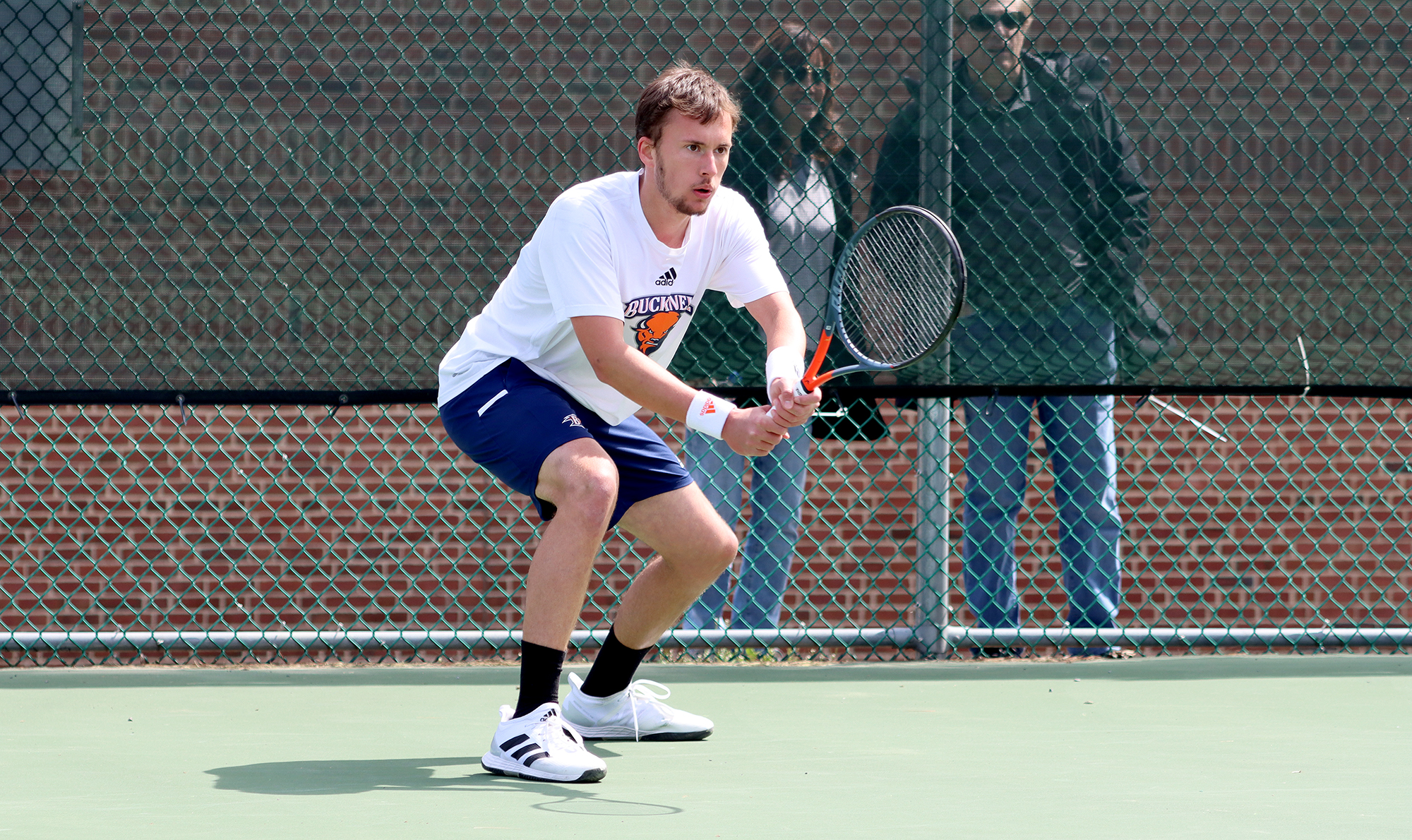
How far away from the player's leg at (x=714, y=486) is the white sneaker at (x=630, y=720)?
118cm

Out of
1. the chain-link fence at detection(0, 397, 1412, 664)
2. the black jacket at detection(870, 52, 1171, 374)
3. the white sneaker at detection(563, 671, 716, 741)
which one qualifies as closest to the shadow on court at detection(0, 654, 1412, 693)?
the white sneaker at detection(563, 671, 716, 741)

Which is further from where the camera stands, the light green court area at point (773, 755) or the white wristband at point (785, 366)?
the white wristband at point (785, 366)

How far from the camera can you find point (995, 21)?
4.38m

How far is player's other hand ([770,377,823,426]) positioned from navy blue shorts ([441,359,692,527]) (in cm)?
46

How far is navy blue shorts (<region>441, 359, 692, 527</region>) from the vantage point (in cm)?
309

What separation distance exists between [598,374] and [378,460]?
10.5 ft

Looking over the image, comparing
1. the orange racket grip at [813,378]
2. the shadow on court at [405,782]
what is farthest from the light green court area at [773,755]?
the orange racket grip at [813,378]

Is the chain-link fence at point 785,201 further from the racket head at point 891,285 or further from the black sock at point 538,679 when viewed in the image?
the black sock at point 538,679

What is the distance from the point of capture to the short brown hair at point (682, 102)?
298 centimetres

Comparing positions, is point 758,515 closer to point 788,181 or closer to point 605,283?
point 788,181

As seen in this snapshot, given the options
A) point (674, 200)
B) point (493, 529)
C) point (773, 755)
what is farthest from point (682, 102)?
point (493, 529)

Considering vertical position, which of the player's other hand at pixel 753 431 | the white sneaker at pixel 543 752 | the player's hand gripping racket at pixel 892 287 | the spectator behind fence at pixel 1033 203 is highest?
the spectator behind fence at pixel 1033 203

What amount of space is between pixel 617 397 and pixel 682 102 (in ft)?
2.17

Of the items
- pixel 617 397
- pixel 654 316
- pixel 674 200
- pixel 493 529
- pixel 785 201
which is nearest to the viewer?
pixel 674 200
